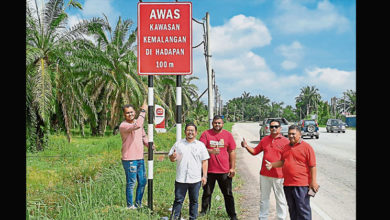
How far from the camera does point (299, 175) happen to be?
4.21 meters

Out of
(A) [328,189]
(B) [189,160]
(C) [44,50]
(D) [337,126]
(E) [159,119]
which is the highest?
(C) [44,50]

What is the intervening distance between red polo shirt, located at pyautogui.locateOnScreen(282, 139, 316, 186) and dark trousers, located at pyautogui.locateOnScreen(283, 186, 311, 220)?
0.07 m

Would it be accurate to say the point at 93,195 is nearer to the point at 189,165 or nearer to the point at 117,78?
the point at 189,165

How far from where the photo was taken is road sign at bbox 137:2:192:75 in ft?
17.5

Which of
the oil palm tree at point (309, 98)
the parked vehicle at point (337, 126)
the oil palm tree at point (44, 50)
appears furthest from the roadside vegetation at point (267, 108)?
the oil palm tree at point (44, 50)

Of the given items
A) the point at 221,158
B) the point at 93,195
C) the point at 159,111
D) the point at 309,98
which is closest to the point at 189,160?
the point at 221,158

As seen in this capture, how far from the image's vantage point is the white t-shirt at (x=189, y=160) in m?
4.64

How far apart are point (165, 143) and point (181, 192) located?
1185 centimetres

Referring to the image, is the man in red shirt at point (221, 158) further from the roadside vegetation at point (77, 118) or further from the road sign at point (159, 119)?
the road sign at point (159, 119)

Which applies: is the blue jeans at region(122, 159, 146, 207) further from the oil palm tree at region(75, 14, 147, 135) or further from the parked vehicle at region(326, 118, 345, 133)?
the parked vehicle at region(326, 118, 345, 133)

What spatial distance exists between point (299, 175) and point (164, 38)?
115 inches

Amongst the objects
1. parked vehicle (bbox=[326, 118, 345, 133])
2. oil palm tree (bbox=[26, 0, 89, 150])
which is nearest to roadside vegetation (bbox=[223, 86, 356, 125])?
parked vehicle (bbox=[326, 118, 345, 133])
